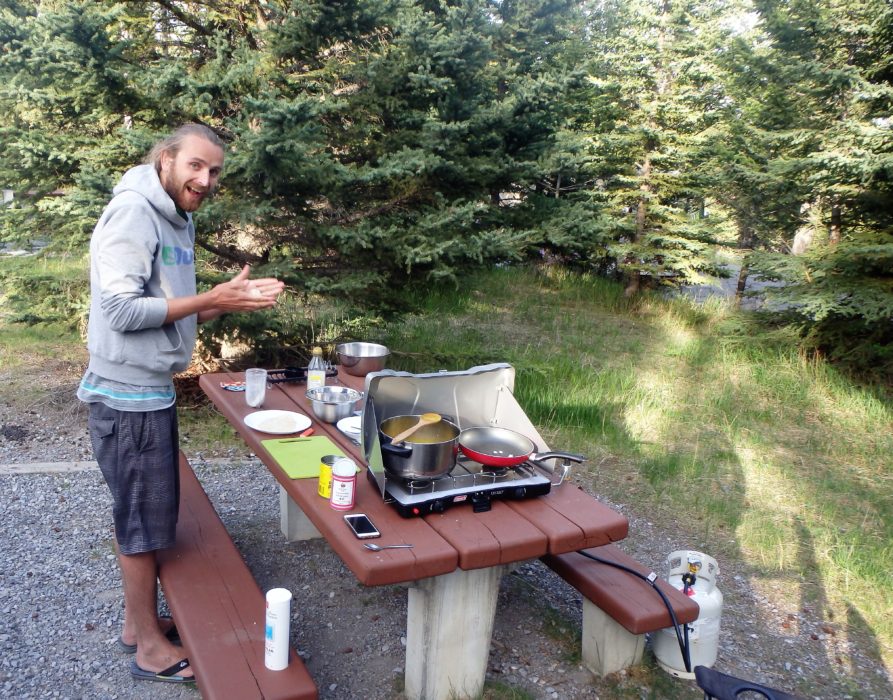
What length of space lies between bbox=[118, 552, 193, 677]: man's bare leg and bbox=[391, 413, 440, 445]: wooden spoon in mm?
1014

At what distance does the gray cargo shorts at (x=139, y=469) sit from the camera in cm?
220

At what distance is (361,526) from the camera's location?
1.98 meters

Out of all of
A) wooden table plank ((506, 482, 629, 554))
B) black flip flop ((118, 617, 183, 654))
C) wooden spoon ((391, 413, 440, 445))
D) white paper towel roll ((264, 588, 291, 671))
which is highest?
wooden spoon ((391, 413, 440, 445))

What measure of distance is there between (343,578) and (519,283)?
9.17 meters

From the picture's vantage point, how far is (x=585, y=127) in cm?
1170

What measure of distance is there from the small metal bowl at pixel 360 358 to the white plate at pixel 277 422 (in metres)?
0.65

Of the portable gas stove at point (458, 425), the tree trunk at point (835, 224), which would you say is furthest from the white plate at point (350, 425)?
the tree trunk at point (835, 224)

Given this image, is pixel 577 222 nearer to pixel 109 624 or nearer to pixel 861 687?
pixel 861 687

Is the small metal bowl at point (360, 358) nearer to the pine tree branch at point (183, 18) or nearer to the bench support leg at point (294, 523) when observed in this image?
the bench support leg at point (294, 523)

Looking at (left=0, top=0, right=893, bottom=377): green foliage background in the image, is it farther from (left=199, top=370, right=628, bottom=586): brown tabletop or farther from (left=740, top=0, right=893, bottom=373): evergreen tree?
(left=199, top=370, right=628, bottom=586): brown tabletop

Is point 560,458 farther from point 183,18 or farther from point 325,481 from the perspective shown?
point 183,18

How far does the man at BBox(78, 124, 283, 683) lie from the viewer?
2.04 m

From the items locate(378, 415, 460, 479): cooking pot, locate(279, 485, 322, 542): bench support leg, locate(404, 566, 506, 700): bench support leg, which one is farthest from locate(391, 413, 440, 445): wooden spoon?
locate(279, 485, 322, 542): bench support leg

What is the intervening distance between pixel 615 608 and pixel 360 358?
174cm
